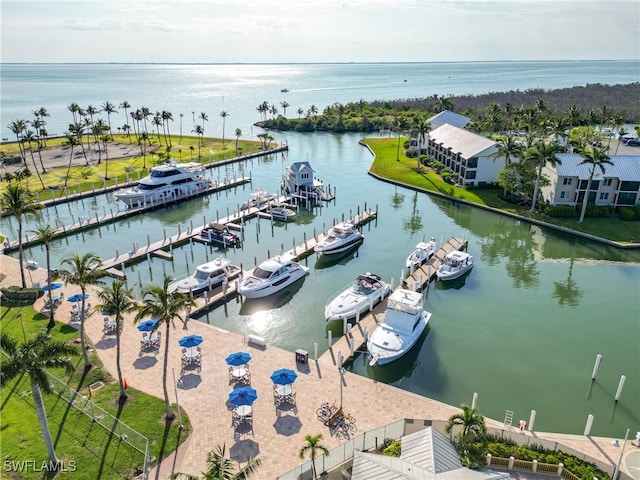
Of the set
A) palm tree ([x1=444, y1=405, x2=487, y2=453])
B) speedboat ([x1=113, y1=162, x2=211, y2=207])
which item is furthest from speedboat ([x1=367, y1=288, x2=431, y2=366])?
speedboat ([x1=113, y1=162, x2=211, y2=207])

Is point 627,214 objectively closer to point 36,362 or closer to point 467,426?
point 467,426

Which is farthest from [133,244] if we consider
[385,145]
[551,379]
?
[385,145]

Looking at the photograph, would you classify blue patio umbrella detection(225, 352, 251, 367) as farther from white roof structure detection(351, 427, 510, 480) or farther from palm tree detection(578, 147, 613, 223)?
palm tree detection(578, 147, 613, 223)

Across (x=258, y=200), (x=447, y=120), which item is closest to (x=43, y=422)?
(x=258, y=200)

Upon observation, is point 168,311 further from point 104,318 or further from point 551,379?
point 551,379

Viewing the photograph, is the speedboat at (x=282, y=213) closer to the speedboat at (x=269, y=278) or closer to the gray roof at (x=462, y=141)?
the speedboat at (x=269, y=278)

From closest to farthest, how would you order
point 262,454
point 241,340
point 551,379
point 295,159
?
point 262,454, point 551,379, point 241,340, point 295,159
